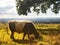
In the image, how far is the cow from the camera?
654cm

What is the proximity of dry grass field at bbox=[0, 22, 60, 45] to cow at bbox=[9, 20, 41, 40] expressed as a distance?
95 mm

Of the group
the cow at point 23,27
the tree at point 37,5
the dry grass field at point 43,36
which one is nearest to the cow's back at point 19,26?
the cow at point 23,27

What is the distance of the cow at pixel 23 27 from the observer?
6.54m

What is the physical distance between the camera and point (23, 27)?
659 cm

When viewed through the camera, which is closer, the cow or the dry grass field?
the dry grass field

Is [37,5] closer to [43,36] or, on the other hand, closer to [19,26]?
[19,26]

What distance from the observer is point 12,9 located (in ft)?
21.8

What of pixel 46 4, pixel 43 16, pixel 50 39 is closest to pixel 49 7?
pixel 46 4

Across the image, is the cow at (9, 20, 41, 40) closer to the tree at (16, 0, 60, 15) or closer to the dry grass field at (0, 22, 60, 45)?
the dry grass field at (0, 22, 60, 45)

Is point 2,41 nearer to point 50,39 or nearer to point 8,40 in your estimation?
point 8,40

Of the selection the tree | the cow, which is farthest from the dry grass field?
the tree

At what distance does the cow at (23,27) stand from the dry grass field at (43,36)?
95mm

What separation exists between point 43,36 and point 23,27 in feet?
1.88

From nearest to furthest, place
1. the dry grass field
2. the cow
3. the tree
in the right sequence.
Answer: the dry grass field
the cow
the tree
